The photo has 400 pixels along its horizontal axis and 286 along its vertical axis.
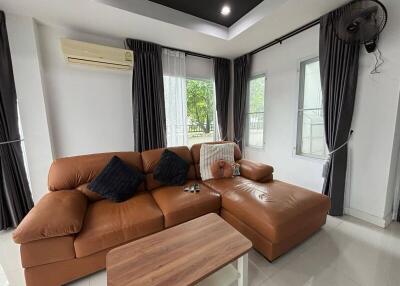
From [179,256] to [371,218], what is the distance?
2312mm

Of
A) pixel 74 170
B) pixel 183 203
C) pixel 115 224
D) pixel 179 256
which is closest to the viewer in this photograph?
pixel 179 256

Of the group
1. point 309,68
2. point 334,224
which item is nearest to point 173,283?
point 334,224

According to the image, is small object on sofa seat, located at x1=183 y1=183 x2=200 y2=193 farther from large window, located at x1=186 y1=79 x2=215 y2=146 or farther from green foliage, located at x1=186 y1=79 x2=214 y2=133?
green foliage, located at x1=186 y1=79 x2=214 y2=133

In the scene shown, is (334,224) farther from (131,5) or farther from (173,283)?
(131,5)

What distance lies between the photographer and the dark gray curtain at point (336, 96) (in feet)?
6.61

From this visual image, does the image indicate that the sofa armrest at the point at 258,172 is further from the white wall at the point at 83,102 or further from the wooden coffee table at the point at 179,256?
the white wall at the point at 83,102

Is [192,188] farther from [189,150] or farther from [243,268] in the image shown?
[243,268]

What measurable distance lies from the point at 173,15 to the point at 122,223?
8.16 feet

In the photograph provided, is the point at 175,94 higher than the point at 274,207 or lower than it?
higher

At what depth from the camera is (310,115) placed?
2621 millimetres

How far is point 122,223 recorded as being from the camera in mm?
1435

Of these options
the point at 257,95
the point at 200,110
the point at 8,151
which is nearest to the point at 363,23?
the point at 257,95

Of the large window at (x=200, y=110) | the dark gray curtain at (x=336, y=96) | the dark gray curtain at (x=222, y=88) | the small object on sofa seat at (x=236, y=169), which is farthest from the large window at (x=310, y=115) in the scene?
the large window at (x=200, y=110)

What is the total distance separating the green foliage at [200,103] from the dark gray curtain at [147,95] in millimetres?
679
